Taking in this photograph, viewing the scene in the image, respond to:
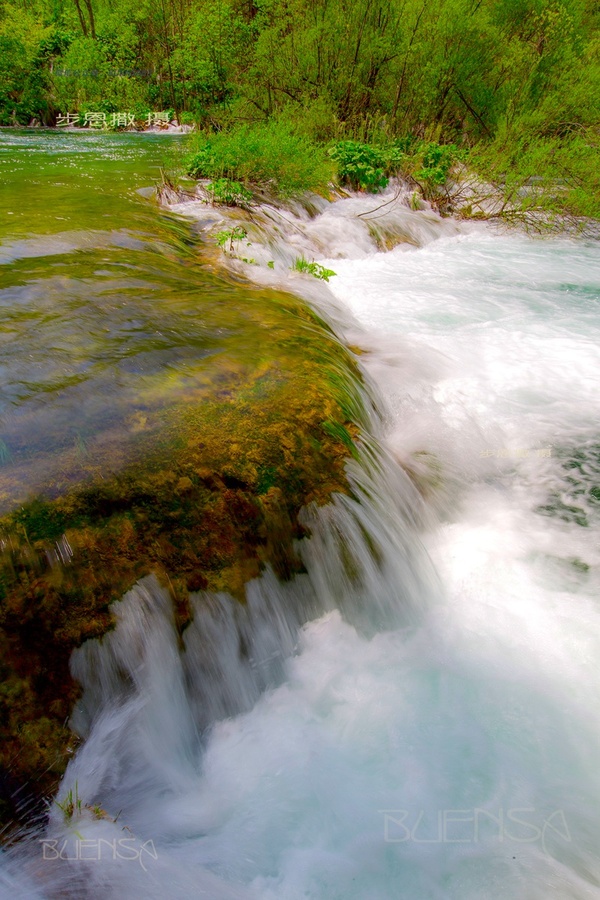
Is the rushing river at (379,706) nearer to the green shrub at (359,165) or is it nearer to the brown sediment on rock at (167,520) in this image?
the brown sediment on rock at (167,520)

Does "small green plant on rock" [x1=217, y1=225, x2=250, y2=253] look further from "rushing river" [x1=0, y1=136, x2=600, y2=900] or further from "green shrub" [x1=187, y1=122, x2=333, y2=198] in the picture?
"green shrub" [x1=187, y1=122, x2=333, y2=198]

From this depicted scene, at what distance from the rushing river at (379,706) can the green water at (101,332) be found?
0.14 feet

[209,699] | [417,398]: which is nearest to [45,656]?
[209,699]

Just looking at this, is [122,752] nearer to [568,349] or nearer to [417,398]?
[417,398]

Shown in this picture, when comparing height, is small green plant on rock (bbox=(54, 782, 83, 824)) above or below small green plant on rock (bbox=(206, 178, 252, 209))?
below

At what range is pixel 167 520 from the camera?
Answer: 2.29 meters

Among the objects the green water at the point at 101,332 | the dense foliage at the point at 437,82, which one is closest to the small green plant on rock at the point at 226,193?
the green water at the point at 101,332

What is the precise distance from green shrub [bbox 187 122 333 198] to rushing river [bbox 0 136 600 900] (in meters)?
5.62

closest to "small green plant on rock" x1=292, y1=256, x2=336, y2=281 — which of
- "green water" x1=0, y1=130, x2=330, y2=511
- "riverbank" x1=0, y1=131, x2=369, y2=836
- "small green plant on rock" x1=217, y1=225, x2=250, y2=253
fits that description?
"small green plant on rock" x1=217, y1=225, x2=250, y2=253

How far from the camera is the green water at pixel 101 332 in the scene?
7.99ft

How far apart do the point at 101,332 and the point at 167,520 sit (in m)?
1.74

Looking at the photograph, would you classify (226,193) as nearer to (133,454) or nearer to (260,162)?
(260,162)

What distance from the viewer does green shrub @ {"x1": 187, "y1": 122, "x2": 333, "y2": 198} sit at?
28.6 ft

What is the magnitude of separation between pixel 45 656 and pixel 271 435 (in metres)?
1.45
